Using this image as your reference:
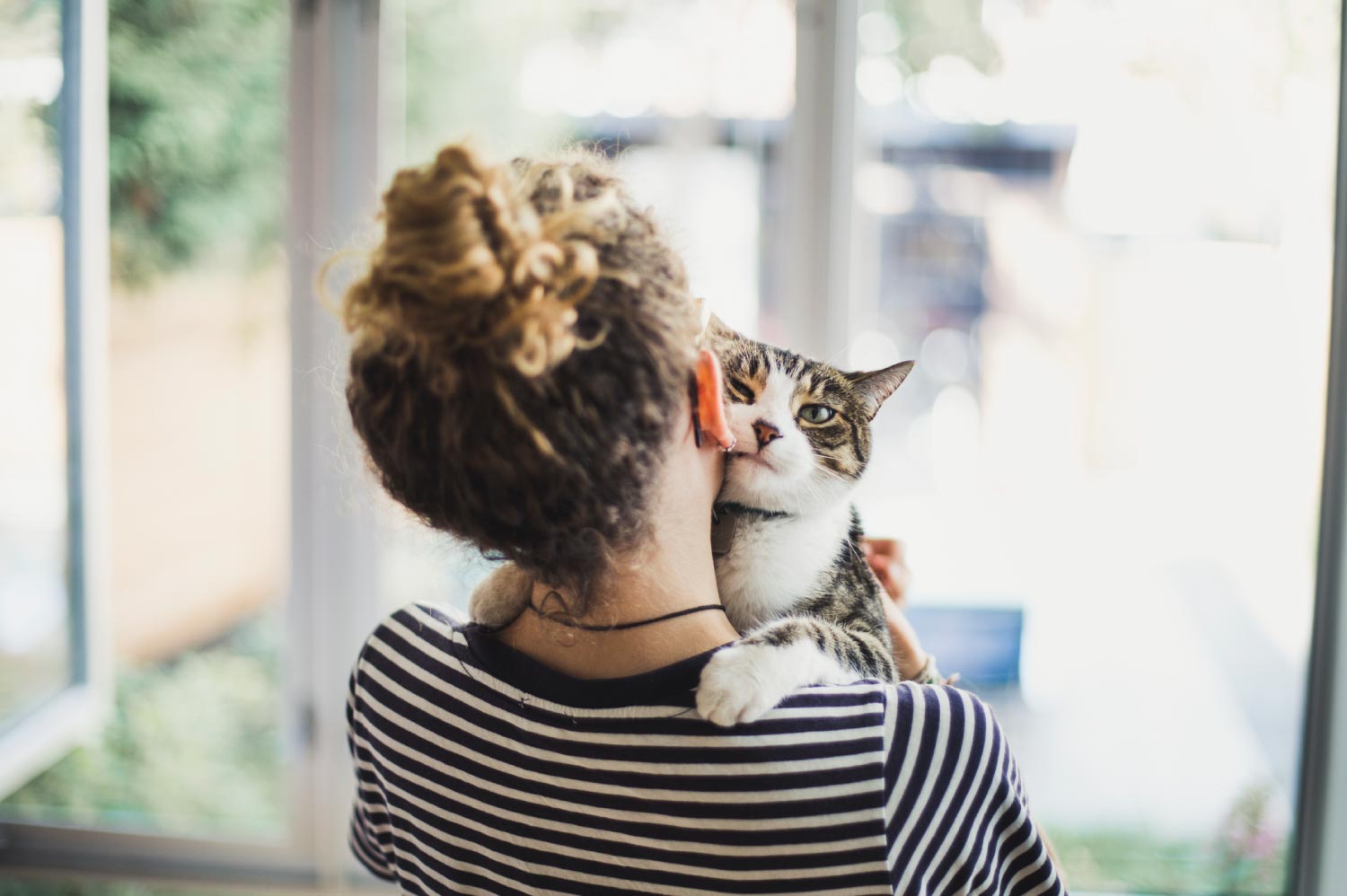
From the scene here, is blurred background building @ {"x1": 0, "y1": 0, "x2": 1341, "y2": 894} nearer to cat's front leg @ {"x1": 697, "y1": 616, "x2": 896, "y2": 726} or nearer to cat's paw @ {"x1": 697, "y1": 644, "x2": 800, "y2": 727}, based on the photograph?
cat's front leg @ {"x1": 697, "y1": 616, "x2": 896, "y2": 726}

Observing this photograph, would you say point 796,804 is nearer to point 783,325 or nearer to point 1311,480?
point 783,325

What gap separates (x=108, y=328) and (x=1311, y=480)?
2.31 metres

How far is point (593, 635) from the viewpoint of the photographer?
71 cm

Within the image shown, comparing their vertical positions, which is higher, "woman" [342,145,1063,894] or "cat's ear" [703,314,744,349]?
"cat's ear" [703,314,744,349]

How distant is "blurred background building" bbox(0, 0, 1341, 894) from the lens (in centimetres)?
157

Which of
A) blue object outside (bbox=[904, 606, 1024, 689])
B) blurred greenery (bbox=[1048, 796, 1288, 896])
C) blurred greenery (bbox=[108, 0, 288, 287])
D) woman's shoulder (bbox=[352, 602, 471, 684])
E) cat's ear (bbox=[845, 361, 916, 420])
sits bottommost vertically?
blurred greenery (bbox=[1048, 796, 1288, 896])

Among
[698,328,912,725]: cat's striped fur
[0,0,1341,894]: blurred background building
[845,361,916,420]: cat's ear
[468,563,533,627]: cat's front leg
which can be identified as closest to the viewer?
[468,563,533,627]: cat's front leg

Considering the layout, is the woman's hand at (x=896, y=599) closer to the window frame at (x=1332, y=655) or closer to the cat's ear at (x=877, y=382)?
the cat's ear at (x=877, y=382)

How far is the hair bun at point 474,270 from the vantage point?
0.55 m

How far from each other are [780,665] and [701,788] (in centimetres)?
11

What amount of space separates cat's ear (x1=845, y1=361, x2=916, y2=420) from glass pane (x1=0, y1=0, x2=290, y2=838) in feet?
3.93

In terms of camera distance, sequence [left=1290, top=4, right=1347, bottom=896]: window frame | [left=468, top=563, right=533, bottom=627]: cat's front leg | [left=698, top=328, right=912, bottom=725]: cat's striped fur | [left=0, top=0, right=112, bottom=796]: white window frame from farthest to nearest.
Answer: [left=0, top=0, right=112, bottom=796]: white window frame
[left=1290, top=4, right=1347, bottom=896]: window frame
[left=698, top=328, right=912, bottom=725]: cat's striped fur
[left=468, top=563, right=533, bottom=627]: cat's front leg

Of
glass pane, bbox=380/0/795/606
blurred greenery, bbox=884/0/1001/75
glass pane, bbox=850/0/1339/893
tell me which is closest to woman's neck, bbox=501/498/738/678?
Result: glass pane, bbox=380/0/795/606

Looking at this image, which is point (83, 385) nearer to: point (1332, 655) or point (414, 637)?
point (414, 637)
